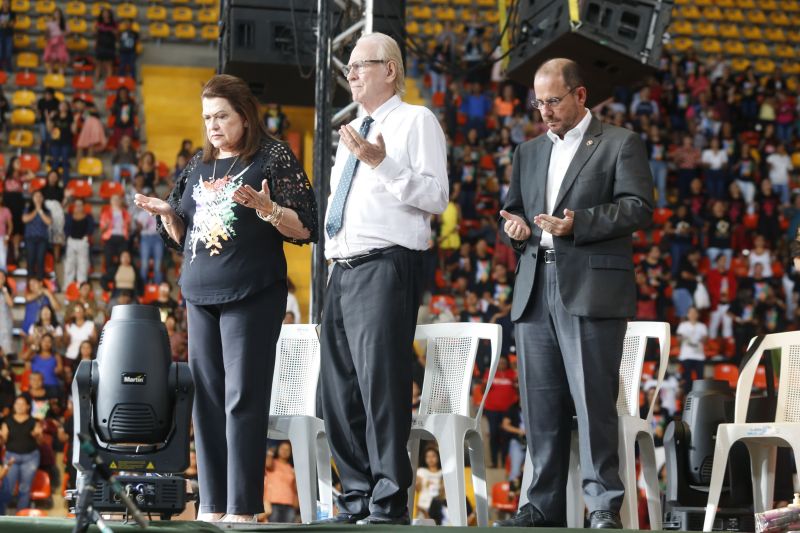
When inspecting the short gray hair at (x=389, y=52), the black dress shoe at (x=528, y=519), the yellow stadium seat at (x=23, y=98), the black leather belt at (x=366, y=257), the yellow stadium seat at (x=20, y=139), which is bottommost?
the black dress shoe at (x=528, y=519)

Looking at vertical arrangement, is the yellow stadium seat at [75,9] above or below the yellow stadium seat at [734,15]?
below

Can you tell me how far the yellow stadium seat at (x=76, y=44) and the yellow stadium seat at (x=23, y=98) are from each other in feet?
3.97

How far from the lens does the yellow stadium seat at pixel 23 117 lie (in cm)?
1264

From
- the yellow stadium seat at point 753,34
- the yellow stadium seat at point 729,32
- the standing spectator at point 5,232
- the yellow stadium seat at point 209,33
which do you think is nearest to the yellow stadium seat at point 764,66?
the yellow stadium seat at point 753,34

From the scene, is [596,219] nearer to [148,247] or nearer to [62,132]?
[148,247]

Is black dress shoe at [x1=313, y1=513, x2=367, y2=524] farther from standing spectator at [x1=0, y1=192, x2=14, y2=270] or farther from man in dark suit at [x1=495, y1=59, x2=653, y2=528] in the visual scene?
standing spectator at [x1=0, y1=192, x2=14, y2=270]

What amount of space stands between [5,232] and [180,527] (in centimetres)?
882

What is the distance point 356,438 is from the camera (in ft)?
11.5

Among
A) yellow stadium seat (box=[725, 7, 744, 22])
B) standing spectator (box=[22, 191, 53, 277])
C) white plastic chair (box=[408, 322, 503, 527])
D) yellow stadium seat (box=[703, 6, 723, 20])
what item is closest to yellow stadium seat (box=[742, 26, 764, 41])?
yellow stadium seat (box=[725, 7, 744, 22])

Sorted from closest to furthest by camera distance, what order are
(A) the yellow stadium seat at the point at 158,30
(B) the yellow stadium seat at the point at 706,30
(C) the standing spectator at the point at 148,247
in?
(C) the standing spectator at the point at 148,247, (A) the yellow stadium seat at the point at 158,30, (B) the yellow stadium seat at the point at 706,30

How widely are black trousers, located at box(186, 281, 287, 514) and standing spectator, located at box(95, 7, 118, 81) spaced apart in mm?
10710

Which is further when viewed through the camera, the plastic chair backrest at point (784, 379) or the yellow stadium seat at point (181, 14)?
the yellow stadium seat at point (181, 14)

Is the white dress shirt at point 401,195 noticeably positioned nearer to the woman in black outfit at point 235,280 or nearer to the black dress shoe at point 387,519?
the woman in black outfit at point 235,280

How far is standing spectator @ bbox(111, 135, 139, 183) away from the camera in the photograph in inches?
475
